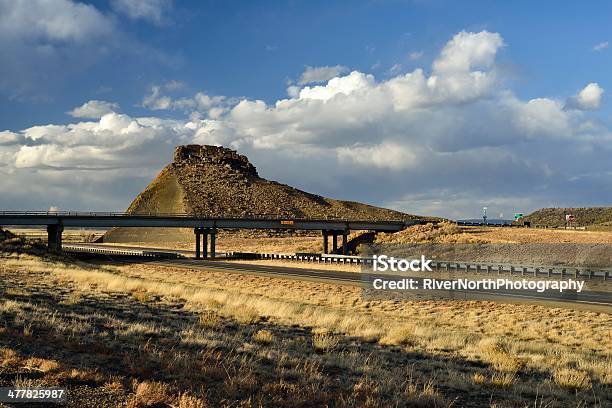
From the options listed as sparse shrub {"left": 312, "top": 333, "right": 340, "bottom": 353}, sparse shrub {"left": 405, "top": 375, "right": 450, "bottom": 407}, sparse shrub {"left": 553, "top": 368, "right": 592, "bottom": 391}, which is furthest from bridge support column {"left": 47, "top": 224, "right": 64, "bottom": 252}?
sparse shrub {"left": 405, "top": 375, "right": 450, "bottom": 407}

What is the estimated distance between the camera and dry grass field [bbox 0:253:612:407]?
965 cm

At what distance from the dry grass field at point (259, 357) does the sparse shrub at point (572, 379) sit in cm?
4

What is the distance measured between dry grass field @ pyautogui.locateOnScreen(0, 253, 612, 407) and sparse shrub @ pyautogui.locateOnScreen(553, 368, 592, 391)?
0.04 m

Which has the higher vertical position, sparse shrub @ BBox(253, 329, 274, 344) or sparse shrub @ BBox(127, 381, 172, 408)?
sparse shrub @ BBox(127, 381, 172, 408)

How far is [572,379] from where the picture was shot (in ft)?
42.5

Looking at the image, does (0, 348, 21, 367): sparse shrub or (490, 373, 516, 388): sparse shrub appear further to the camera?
(490, 373, 516, 388): sparse shrub

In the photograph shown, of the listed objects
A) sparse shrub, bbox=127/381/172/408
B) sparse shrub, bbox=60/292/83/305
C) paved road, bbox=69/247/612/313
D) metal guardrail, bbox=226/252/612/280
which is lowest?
paved road, bbox=69/247/612/313

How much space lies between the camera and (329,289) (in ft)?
134

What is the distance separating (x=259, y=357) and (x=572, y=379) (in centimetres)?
757

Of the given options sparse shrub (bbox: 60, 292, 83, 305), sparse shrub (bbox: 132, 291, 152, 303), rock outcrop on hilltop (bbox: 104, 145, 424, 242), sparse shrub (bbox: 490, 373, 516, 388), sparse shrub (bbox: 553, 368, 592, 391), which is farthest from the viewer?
rock outcrop on hilltop (bbox: 104, 145, 424, 242)

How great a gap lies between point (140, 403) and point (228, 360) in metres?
3.74

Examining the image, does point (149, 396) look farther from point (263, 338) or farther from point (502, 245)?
point (502, 245)

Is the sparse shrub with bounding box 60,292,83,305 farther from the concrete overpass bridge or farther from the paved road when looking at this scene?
the concrete overpass bridge

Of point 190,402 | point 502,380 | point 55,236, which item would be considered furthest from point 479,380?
point 55,236
